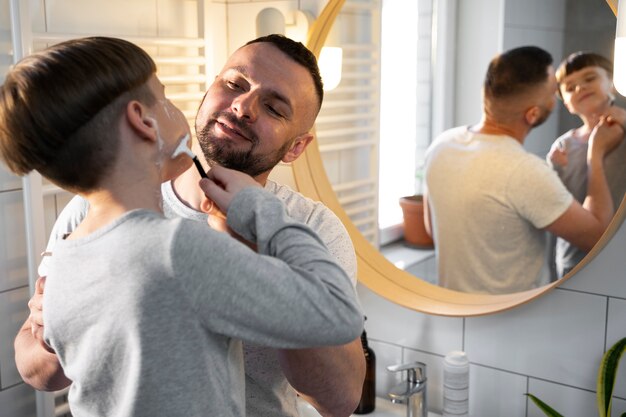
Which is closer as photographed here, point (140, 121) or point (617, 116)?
point (140, 121)

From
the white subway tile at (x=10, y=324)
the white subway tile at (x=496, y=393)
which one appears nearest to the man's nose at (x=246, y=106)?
the white subway tile at (x=10, y=324)

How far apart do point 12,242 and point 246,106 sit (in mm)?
626

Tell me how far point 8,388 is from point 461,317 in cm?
102

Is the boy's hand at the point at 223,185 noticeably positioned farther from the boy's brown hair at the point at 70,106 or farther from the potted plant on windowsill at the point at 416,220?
the potted plant on windowsill at the point at 416,220

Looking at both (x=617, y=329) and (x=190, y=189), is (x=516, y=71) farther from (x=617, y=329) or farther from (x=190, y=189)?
(x=190, y=189)

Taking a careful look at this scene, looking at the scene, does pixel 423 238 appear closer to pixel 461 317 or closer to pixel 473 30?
pixel 461 317

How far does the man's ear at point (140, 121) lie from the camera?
0.78 meters

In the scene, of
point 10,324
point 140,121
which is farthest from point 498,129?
point 10,324

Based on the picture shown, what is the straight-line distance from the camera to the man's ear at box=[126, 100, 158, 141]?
779mm

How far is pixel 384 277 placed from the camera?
5.87ft

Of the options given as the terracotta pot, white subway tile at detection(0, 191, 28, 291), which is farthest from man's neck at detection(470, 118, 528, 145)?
white subway tile at detection(0, 191, 28, 291)

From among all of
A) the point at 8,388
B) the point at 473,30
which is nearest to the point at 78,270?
the point at 8,388

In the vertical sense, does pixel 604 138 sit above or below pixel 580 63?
below

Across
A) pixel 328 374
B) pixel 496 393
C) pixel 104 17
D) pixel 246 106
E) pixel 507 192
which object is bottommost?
pixel 496 393
